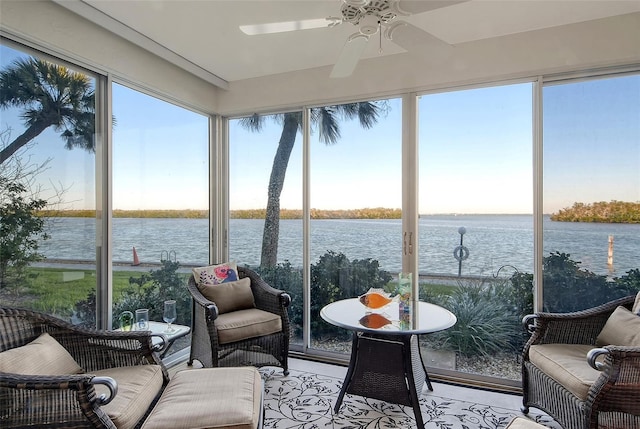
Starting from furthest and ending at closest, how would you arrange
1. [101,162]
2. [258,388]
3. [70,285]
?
[101,162], [70,285], [258,388]

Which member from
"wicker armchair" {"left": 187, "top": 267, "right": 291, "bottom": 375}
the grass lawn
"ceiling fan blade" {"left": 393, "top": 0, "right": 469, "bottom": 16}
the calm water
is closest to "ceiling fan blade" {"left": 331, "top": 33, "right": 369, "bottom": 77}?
"ceiling fan blade" {"left": 393, "top": 0, "right": 469, "bottom": 16}

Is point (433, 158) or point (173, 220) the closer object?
point (433, 158)

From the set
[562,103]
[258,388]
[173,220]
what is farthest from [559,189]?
[173,220]

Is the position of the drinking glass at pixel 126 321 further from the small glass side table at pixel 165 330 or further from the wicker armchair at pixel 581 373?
the wicker armchair at pixel 581 373

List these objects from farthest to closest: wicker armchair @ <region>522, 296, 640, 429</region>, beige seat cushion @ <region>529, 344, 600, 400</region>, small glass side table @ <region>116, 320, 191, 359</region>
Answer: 1. small glass side table @ <region>116, 320, 191, 359</region>
2. beige seat cushion @ <region>529, 344, 600, 400</region>
3. wicker armchair @ <region>522, 296, 640, 429</region>

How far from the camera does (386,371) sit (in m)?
2.36

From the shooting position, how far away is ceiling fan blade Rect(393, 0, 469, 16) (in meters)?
1.73

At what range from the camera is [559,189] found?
2.80 meters

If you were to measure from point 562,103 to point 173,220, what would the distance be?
347 cm

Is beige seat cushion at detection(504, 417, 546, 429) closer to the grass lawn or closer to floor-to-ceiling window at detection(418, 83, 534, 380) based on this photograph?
floor-to-ceiling window at detection(418, 83, 534, 380)

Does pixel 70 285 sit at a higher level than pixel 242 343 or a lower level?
higher

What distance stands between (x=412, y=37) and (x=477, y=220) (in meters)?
1.69

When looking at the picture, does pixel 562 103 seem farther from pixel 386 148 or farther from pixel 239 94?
pixel 239 94

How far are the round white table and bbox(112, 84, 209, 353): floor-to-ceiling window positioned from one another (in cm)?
168
